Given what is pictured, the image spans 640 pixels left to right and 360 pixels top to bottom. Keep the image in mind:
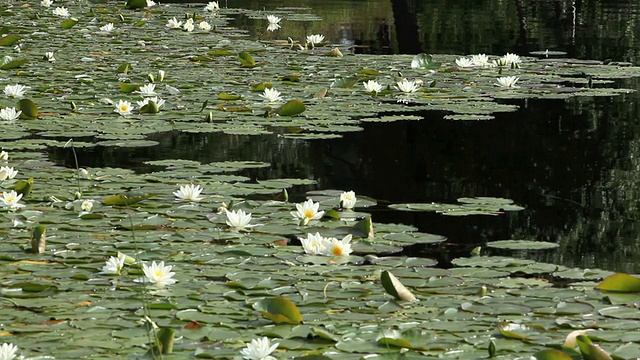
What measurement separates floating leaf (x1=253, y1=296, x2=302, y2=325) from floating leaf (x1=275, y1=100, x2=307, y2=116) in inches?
126

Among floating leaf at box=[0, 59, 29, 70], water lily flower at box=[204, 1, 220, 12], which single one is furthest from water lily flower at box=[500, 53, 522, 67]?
water lily flower at box=[204, 1, 220, 12]

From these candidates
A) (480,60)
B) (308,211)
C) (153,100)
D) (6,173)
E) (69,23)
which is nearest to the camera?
(308,211)

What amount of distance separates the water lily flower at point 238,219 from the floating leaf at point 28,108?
8.06 ft

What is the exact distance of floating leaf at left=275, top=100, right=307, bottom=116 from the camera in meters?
5.82

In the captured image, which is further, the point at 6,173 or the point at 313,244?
the point at 6,173

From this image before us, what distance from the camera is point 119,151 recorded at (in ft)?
16.4

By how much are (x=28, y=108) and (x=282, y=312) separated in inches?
135

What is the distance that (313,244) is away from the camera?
3.28m

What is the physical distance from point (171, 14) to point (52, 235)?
9041mm

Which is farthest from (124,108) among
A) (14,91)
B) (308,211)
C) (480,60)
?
(480,60)

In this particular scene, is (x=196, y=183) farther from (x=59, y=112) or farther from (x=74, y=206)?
(x=59, y=112)

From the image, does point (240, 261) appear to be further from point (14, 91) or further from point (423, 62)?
point (423, 62)

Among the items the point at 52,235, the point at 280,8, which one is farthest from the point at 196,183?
the point at 280,8

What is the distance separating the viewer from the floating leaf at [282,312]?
266 cm
